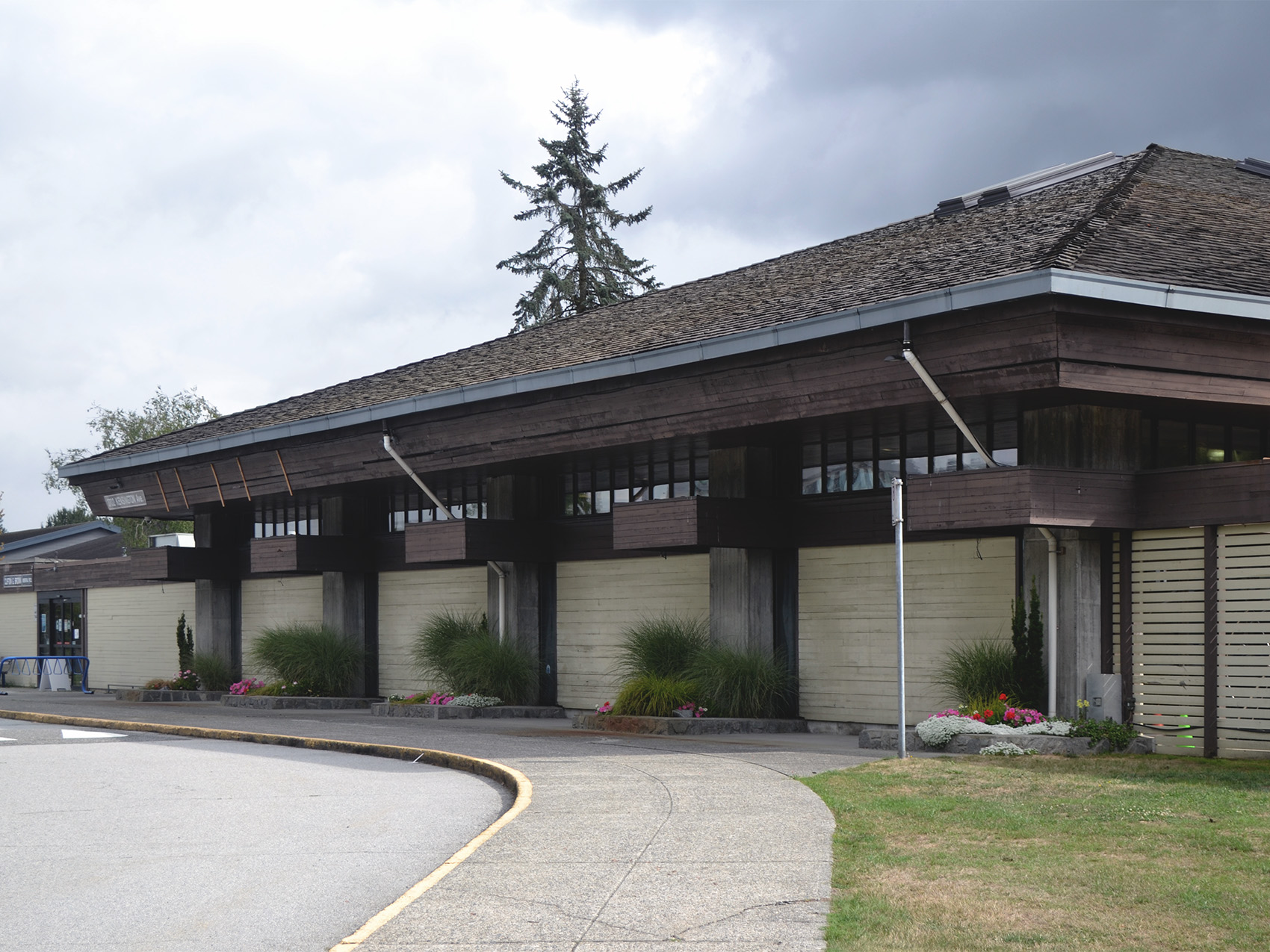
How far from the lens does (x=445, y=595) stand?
26500mm

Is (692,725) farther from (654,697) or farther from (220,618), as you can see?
(220,618)

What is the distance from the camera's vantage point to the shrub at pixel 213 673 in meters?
31.0

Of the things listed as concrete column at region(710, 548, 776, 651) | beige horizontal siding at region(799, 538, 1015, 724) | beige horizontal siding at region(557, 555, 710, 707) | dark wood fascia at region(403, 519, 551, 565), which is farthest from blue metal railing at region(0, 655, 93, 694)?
beige horizontal siding at region(799, 538, 1015, 724)

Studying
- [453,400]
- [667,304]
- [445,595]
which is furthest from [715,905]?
[445,595]

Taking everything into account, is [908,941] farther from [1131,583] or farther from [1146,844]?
[1131,583]

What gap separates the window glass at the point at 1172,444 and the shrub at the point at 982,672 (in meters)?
2.98

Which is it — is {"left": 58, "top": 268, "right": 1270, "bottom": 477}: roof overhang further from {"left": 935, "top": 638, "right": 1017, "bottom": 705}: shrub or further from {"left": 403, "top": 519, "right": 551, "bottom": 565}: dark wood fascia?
{"left": 935, "top": 638, "right": 1017, "bottom": 705}: shrub

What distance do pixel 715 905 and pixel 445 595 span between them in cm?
2002

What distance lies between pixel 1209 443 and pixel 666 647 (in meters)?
8.14

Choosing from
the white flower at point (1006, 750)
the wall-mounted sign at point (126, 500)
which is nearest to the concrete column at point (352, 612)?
the wall-mounted sign at point (126, 500)

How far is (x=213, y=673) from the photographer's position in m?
31.0

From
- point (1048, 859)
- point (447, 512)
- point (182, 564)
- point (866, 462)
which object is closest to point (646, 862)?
point (1048, 859)

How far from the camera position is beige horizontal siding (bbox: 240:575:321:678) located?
2992cm

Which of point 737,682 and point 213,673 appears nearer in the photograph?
point 737,682
